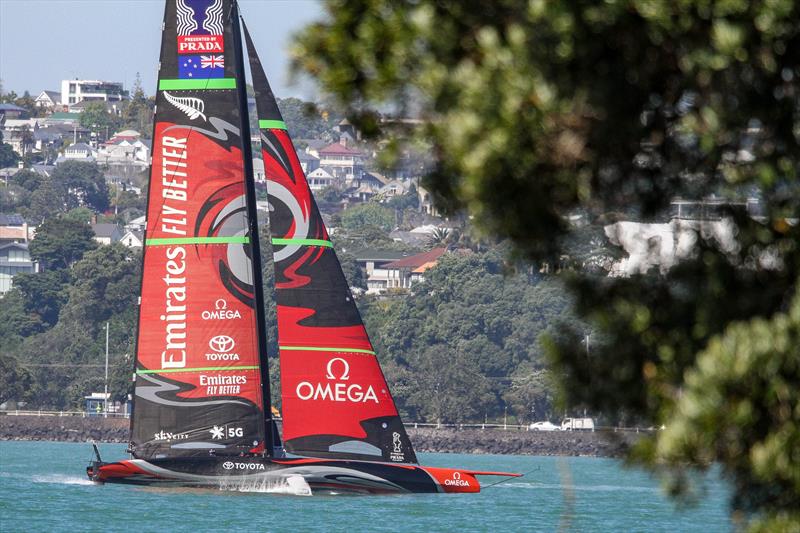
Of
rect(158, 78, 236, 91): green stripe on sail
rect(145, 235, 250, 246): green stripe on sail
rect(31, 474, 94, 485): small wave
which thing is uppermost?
rect(158, 78, 236, 91): green stripe on sail

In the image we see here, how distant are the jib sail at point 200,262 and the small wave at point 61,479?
37.5 ft

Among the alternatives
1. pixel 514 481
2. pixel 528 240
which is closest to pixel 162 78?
pixel 528 240

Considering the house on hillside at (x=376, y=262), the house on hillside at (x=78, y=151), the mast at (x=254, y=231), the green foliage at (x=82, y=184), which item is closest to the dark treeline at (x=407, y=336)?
the house on hillside at (x=376, y=262)

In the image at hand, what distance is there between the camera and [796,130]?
276 inches

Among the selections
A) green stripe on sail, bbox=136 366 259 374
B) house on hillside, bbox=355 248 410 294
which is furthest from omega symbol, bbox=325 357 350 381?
house on hillside, bbox=355 248 410 294

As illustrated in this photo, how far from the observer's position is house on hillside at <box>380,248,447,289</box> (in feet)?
389

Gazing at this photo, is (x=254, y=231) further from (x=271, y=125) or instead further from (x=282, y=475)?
(x=282, y=475)

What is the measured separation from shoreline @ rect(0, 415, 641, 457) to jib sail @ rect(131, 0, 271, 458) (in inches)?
1868

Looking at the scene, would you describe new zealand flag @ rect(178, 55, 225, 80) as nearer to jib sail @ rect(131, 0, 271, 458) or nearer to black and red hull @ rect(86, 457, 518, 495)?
jib sail @ rect(131, 0, 271, 458)

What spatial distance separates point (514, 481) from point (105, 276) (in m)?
52.3

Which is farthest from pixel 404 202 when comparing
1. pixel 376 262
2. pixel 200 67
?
pixel 200 67

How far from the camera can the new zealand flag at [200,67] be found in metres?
24.8

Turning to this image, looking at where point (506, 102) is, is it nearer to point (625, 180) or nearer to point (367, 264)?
point (625, 180)

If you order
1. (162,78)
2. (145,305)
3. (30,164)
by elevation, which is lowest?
(145,305)
